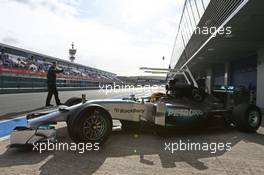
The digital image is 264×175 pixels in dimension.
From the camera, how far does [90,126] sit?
381cm

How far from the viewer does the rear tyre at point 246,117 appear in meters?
5.34

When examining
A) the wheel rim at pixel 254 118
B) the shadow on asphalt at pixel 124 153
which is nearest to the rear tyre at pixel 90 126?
the shadow on asphalt at pixel 124 153

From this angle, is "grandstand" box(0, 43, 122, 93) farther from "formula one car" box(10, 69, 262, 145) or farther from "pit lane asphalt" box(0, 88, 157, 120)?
"formula one car" box(10, 69, 262, 145)

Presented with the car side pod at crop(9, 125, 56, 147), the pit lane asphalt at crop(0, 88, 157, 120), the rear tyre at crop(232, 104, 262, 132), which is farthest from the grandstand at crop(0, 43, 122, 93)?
the rear tyre at crop(232, 104, 262, 132)

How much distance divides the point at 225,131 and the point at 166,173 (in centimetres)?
308

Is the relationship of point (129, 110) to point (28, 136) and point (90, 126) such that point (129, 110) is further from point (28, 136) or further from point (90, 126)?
point (28, 136)

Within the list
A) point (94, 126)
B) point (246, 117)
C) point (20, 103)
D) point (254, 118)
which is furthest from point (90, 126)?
point (20, 103)

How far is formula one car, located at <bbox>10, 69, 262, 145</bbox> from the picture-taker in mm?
3688

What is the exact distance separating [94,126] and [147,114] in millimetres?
1215

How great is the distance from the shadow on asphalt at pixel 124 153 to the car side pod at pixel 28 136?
6.3 inches

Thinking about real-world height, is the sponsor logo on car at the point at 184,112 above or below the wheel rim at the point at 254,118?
above

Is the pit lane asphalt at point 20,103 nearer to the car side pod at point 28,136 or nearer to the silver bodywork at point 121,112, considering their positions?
the silver bodywork at point 121,112

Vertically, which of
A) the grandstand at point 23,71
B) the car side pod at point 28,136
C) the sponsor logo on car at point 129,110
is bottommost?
the car side pod at point 28,136

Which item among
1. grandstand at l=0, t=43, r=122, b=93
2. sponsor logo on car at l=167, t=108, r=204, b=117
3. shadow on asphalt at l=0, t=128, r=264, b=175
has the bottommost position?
shadow on asphalt at l=0, t=128, r=264, b=175
